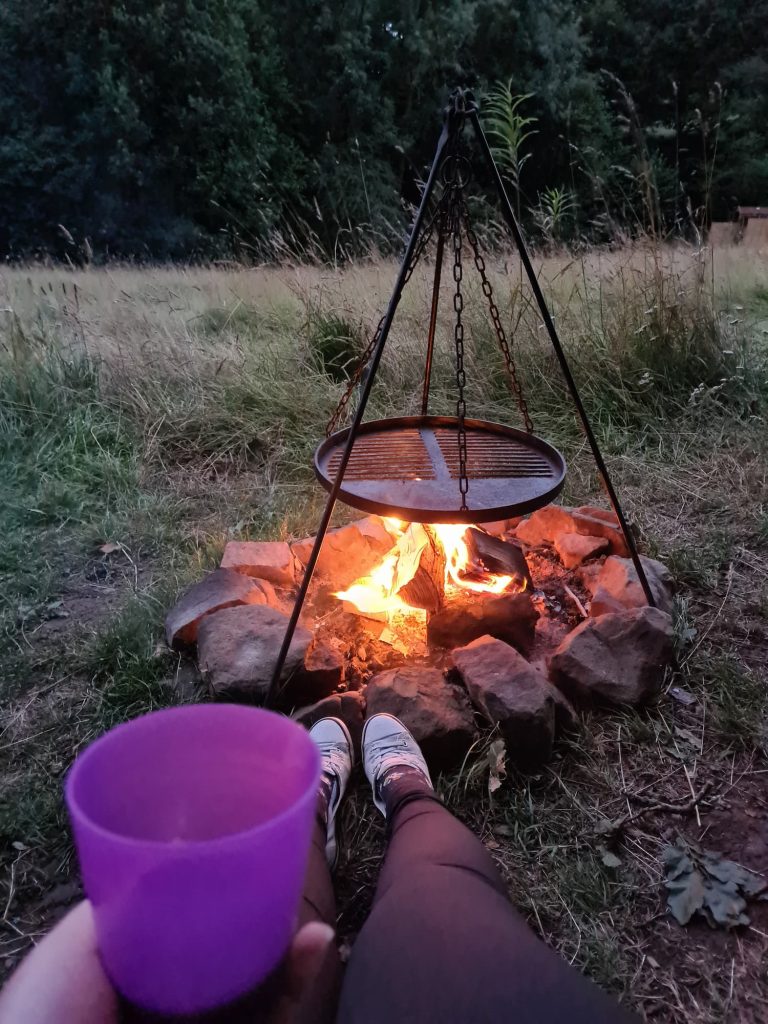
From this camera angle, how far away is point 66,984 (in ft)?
1.90

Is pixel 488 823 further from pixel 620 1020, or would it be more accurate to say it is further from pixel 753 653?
pixel 753 653

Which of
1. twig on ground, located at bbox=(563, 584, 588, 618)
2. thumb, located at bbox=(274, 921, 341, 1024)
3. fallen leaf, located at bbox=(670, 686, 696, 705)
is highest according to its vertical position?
thumb, located at bbox=(274, 921, 341, 1024)

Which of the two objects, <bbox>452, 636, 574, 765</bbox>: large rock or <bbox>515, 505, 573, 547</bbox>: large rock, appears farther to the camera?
<bbox>515, 505, 573, 547</bbox>: large rock

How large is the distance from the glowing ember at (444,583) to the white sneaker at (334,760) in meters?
0.44

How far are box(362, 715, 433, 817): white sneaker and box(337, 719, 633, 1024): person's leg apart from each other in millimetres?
446

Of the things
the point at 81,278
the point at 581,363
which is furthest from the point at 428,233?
the point at 81,278

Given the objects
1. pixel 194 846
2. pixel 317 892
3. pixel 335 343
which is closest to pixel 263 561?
pixel 317 892

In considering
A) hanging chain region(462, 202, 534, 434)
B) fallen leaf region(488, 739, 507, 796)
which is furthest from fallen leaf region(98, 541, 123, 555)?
fallen leaf region(488, 739, 507, 796)

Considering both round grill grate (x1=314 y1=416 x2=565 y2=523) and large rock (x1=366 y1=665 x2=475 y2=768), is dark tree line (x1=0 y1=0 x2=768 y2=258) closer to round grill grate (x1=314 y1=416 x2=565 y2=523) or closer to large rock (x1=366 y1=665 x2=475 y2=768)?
round grill grate (x1=314 y1=416 x2=565 y2=523)

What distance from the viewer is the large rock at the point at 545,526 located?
2416 millimetres

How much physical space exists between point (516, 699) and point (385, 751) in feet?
1.04

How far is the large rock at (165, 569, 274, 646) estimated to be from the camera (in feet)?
6.34

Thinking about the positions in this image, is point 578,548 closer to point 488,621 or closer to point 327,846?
point 488,621

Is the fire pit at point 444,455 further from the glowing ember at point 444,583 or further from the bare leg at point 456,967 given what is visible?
the bare leg at point 456,967
